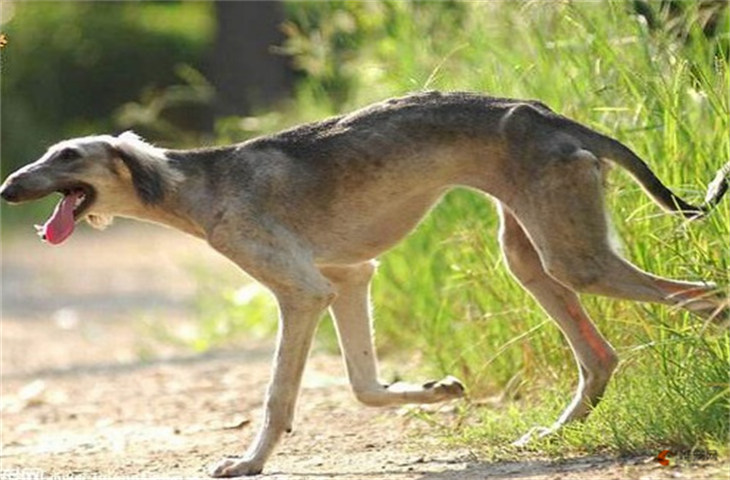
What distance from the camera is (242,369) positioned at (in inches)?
463

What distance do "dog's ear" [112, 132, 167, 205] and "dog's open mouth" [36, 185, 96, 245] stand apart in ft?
0.63

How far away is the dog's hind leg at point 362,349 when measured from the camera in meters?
7.96

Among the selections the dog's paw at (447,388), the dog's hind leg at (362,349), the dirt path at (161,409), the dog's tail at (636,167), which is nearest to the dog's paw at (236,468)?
the dirt path at (161,409)

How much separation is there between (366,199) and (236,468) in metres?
1.27

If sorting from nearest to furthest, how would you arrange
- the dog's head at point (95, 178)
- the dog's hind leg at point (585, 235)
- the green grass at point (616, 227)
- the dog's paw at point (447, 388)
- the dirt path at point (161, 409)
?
the green grass at point (616, 227) → the dog's hind leg at point (585, 235) → the dirt path at point (161, 409) → the dog's head at point (95, 178) → the dog's paw at point (447, 388)

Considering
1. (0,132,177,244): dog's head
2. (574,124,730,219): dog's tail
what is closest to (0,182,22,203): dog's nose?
(0,132,177,244): dog's head

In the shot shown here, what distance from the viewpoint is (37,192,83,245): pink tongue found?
296 inches

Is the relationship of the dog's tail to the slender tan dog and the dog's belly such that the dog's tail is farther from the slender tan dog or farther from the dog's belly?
the dog's belly

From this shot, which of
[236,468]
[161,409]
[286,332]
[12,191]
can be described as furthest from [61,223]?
[161,409]

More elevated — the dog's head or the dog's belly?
the dog's head

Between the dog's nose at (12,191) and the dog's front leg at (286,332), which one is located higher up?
the dog's nose at (12,191)

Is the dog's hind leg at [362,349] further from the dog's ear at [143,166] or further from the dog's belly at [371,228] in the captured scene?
the dog's ear at [143,166]

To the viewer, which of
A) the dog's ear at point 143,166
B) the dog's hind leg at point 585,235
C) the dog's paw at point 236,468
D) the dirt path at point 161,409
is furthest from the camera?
the dog's ear at point 143,166

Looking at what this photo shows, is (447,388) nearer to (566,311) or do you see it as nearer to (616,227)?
(566,311)
